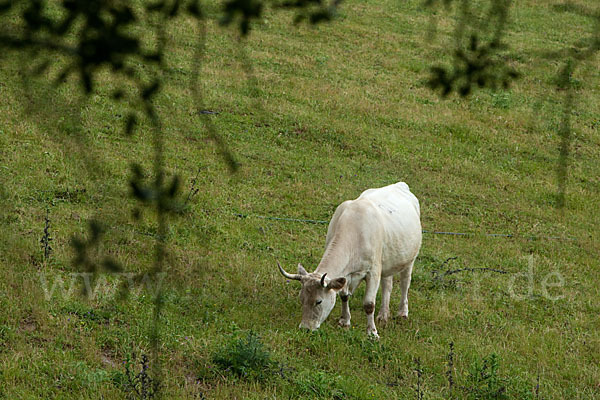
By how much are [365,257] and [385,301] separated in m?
1.23

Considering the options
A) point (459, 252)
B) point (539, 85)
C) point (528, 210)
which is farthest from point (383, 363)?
point (539, 85)

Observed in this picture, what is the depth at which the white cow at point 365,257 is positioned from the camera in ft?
31.5

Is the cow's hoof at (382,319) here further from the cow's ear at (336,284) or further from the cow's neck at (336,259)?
the cow's ear at (336,284)

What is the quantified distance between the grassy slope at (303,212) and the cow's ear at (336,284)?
0.64m

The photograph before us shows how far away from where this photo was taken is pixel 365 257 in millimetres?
10297

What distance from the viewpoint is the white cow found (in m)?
9.60

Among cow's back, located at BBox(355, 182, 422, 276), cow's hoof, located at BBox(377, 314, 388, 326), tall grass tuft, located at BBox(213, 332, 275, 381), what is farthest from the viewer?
cow's hoof, located at BBox(377, 314, 388, 326)

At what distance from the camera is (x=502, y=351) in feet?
32.8

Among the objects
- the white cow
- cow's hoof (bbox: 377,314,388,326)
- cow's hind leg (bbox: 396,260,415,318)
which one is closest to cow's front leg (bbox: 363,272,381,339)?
the white cow

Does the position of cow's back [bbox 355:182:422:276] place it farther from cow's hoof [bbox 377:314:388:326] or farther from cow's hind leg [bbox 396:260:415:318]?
cow's hoof [bbox 377:314:388:326]

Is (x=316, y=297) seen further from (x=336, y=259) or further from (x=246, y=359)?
(x=246, y=359)

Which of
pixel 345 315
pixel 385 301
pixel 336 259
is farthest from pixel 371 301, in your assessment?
pixel 385 301

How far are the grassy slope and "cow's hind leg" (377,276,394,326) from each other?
195 millimetres

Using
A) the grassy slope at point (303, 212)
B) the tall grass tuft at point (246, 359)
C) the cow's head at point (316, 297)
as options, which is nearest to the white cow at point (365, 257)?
the cow's head at point (316, 297)
